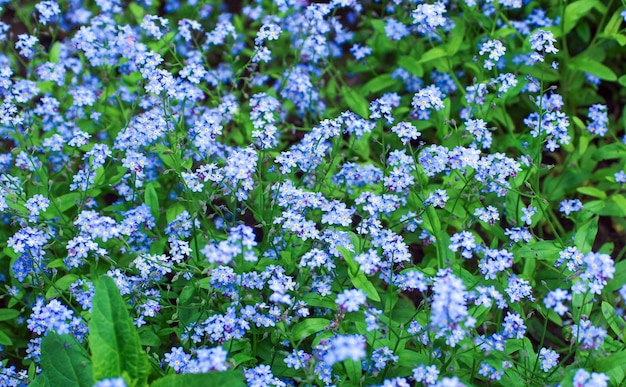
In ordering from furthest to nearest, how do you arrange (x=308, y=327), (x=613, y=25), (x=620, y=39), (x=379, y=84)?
(x=379, y=84) < (x=613, y=25) < (x=620, y=39) < (x=308, y=327)

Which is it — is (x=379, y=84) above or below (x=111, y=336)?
above

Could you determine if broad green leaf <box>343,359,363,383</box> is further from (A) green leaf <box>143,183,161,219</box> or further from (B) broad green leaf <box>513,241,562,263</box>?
(A) green leaf <box>143,183,161,219</box>


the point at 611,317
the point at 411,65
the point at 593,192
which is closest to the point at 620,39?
the point at 593,192

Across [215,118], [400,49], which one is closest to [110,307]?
[215,118]

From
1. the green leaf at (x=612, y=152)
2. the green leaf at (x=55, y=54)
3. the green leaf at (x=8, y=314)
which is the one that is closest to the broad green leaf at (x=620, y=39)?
the green leaf at (x=612, y=152)

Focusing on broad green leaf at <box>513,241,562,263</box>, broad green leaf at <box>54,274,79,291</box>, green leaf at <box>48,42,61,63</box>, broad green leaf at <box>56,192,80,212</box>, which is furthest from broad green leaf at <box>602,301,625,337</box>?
green leaf at <box>48,42,61,63</box>

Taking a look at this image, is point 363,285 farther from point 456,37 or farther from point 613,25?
point 613,25
